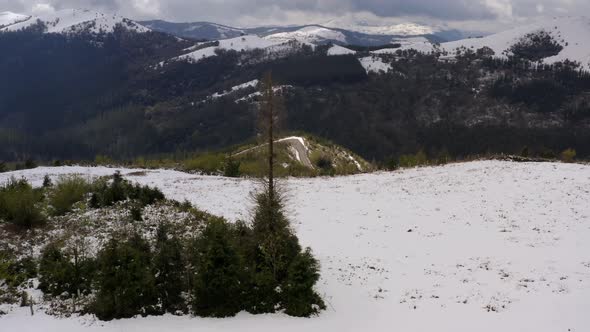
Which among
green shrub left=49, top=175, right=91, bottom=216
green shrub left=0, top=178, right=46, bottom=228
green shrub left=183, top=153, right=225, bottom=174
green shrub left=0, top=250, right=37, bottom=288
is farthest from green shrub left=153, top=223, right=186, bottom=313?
green shrub left=183, top=153, right=225, bottom=174

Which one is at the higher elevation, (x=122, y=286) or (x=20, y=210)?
(x=20, y=210)

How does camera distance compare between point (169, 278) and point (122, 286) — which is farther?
point (169, 278)

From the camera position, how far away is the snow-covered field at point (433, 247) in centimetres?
1639

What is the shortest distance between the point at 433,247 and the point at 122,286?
16.4m

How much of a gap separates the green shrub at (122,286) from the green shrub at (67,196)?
13989mm

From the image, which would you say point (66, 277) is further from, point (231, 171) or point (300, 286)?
point (231, 171)

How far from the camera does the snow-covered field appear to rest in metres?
16.4

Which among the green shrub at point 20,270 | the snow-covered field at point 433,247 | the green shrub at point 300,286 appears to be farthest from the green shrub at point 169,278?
the green shrub at point 20,270

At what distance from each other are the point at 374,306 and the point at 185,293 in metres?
7.80

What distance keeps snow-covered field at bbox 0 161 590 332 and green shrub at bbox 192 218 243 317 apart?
1.70ft

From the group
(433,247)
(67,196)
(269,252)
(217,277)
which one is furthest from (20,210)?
(433,247)

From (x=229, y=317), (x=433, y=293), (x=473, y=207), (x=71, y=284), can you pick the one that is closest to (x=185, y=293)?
(x=229, y=317)

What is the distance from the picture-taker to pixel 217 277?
16.3 metres

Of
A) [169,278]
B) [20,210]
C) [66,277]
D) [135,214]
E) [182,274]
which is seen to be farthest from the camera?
[135,214]
